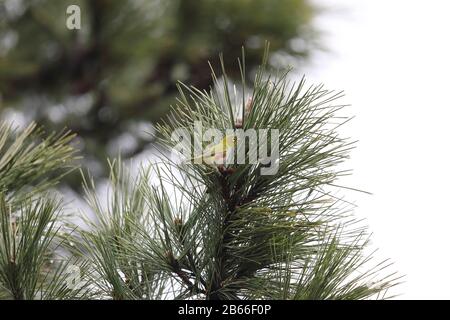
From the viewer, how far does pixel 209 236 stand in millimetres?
839

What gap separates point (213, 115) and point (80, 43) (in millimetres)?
1729

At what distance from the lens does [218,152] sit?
0.80m

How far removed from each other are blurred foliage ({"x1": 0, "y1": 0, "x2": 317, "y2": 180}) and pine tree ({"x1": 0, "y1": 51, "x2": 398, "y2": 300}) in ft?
5.31

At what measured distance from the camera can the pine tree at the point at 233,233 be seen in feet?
2.67

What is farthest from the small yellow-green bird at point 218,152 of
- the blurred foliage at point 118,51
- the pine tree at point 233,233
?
the blurred foliage at point 118,51

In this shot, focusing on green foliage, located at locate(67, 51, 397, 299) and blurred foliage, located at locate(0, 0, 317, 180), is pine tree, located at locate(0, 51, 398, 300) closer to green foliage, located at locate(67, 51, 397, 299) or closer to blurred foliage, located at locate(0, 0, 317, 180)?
green foliage, located at locate(67, 51, 397, 299)

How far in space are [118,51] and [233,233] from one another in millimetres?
1730

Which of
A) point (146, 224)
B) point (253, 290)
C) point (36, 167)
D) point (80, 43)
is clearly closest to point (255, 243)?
point (253, 290)

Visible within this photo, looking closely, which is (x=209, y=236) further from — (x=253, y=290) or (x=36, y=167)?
(x=36, y=167)

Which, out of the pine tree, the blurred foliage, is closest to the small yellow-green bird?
the pine tree

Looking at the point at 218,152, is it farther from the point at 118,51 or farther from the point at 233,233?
the point at 118,51

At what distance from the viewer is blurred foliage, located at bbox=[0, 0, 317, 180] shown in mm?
2486

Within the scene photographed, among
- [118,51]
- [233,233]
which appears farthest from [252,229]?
[118,51]

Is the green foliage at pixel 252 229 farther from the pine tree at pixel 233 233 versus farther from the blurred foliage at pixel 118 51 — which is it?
the blurred foliage at pixel 118 51
